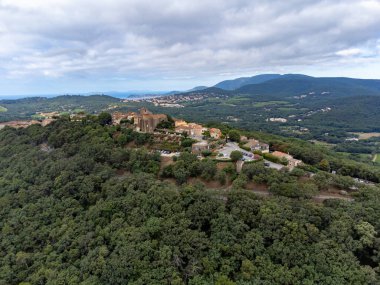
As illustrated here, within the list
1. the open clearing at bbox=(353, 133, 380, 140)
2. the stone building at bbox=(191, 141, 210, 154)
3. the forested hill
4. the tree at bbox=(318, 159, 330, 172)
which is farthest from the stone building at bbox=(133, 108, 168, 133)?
the open clearing at bbox=(353, 133, 380, 140)

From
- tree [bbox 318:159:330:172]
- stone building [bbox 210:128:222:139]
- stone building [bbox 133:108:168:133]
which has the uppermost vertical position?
stone building [bbox 133:108:168:133]

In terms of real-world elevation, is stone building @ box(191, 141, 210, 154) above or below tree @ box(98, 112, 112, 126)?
below

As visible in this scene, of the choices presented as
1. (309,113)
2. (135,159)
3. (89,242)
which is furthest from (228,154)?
(309,113)

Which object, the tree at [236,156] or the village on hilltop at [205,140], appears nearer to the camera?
the tree at [236,156]

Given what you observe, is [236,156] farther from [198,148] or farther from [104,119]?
[104,119]

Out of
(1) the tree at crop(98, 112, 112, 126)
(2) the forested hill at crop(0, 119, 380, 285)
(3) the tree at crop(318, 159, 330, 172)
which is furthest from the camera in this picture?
(1) the tree at crop(98, 112, 112, 126)

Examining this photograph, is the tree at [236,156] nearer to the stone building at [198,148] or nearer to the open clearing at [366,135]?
the stone building at [198,148]

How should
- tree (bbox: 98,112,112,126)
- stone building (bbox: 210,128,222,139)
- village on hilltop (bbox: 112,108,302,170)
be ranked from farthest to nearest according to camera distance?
1. tree (bbox: 98,112,112,126)
2. stone building (bbox: 210,128,222,139)
3. village on hilltop (bbox: 112,108,302,170)

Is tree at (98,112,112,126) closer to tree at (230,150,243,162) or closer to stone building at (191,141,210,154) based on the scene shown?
stone building at (191,141,210,154)

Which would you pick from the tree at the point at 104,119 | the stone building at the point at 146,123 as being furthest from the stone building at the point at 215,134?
the tree at the point at 104,119
